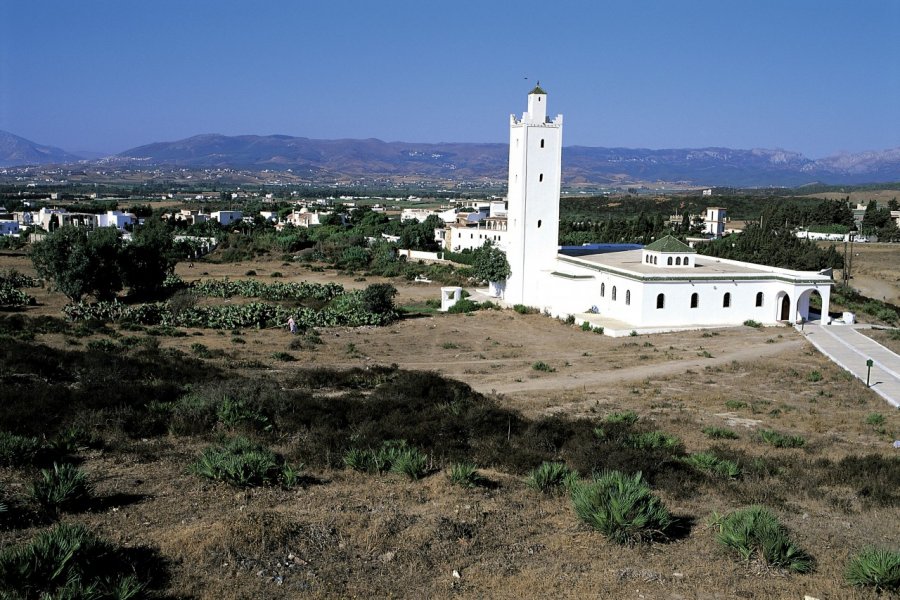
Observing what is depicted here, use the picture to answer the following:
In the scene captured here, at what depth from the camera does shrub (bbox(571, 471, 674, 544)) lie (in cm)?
805

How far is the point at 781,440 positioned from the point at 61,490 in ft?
37.0

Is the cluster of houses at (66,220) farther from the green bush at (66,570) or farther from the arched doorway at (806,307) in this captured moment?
the green bush at (66,570)

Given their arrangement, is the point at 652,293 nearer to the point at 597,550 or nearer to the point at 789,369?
the point at 789,369

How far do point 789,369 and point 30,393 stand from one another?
61.6ft

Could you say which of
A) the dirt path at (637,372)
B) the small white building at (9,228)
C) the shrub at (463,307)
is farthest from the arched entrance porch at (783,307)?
the small white building at (9,228)

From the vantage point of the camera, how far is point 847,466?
11.6m

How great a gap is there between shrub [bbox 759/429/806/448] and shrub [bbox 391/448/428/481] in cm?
681

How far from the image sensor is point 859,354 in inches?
933

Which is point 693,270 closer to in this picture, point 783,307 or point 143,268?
point 783,307

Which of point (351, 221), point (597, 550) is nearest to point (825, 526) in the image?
point (597, 550)

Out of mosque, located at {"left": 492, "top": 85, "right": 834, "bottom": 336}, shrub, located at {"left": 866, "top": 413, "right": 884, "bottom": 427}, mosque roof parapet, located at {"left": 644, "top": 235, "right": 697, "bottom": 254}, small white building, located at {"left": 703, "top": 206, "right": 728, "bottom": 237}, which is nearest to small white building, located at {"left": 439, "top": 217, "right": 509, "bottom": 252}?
mosque, located at {"left": 492, "top": 85, "right": 834, "bottom": 336}

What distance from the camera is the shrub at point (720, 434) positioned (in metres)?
14.0

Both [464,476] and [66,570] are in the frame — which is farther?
[464,476]

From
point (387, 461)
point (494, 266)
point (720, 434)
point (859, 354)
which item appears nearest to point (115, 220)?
point (494, 266)
